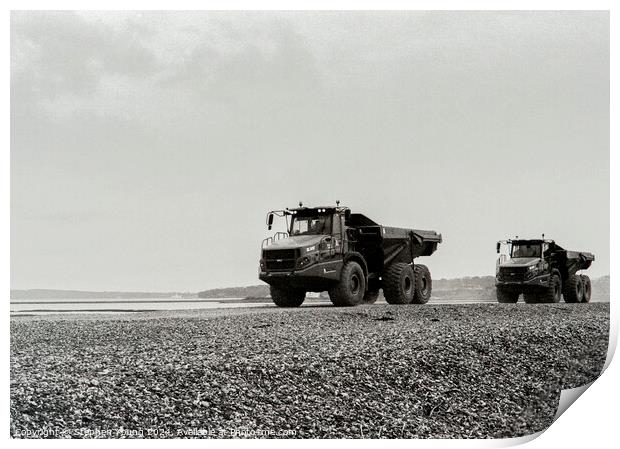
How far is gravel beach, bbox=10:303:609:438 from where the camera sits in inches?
314

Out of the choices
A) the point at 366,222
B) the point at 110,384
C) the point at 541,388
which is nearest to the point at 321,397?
the point at 110,384

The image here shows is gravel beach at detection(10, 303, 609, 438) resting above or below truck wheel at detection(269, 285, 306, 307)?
below

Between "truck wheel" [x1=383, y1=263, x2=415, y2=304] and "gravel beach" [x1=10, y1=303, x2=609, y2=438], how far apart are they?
5144 millimetres

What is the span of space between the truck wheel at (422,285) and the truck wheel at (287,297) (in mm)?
3513

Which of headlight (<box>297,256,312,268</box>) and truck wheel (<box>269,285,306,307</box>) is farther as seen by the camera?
truck wheel (<box>269,285,306,307</box>)

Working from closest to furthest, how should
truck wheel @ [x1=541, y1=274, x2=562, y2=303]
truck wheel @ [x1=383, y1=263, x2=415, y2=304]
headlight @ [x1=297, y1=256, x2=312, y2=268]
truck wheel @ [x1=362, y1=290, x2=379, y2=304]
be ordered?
headlight @ [x1=297, y1=256, x2=312, y2=268] < truck wheel @ [x1=383, y1=263, x2=415, y2=304] < truck wheel @ [x1=362, y1=290, x2=379, y2=304] < truck wheel @ [x1=541, y1=274, x2=562, y2=303]

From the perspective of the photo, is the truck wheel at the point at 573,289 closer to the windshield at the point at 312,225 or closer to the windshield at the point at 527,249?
the windshield at the point at 527,249

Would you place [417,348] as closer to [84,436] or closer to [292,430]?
[292,430]

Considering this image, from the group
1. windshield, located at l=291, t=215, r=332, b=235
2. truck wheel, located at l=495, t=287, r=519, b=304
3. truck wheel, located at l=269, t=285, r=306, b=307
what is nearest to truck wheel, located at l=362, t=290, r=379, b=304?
truck wheel, located at l=269, t=285, r=306, b=307

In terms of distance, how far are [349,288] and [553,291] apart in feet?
21.1

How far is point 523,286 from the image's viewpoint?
58.2ft

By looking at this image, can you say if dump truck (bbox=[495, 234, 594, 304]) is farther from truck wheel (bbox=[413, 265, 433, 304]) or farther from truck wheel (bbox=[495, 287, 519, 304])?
truck wheel (bbox=[413, 265, 433, 304])

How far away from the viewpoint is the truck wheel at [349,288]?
49.8 feet

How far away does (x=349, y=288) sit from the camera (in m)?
15.3
